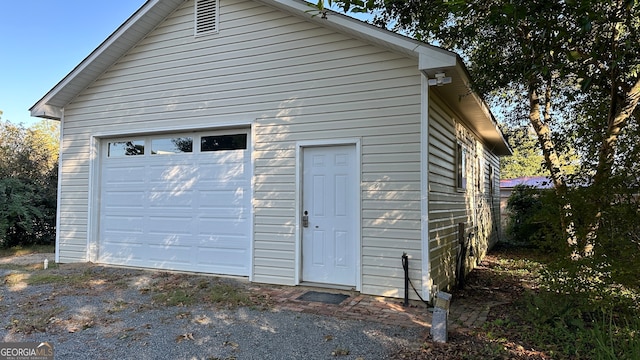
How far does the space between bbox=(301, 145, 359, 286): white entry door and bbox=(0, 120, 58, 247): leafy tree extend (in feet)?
28.0

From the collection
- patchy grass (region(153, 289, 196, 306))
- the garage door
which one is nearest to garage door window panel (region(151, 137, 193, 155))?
the garage door

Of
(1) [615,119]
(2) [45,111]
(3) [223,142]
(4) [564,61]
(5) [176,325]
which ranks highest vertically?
(4) [564,61]

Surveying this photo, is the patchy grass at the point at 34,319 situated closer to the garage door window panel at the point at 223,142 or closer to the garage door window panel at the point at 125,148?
the garage door window panel at the point at 223,142

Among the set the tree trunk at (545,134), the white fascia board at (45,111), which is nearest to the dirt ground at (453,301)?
the tree trunk at (545,134)

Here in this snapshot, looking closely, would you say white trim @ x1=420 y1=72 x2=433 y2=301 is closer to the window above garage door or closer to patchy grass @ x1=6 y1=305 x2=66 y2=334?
the window above garage door

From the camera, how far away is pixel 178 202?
272 inches

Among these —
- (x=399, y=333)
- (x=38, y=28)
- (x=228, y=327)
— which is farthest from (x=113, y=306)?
(x=38, y=28)

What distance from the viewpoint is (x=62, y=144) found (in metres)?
7.87

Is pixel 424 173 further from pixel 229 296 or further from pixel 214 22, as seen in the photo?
pixel 214 22

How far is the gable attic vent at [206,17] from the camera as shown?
668cm

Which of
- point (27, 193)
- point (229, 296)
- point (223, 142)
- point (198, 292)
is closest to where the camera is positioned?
point (229, 296)

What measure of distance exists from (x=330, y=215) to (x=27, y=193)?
30.6 feet

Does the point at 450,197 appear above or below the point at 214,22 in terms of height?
below

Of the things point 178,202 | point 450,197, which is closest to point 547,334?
point 450,197
